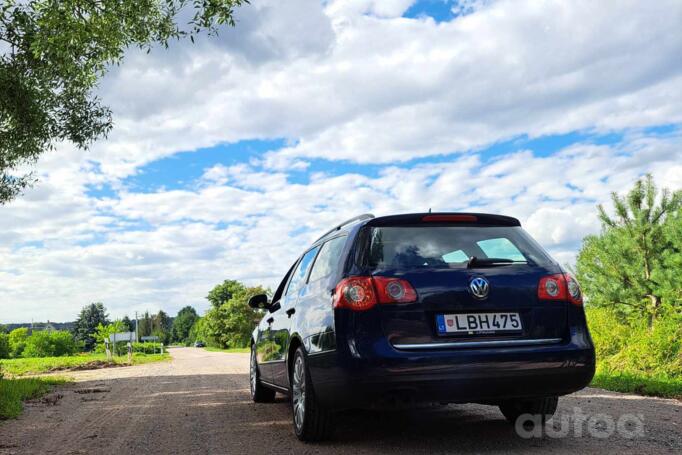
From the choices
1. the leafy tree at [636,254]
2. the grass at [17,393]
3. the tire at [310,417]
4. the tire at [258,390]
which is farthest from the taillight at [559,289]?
the leafy tree at [636,254]

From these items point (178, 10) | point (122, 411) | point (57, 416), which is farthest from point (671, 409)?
point (178, 10)

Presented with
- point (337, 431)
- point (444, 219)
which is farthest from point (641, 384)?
point (444, 219)

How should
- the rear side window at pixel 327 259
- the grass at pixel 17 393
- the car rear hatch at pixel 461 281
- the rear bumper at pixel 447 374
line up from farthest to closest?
the grass at pixel 17 393 → the rear side window at pixel 327 259 → the car rear hatch at pixel 461 281 → the rear bumper at pixel 447 374

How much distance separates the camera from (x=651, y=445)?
485 cm

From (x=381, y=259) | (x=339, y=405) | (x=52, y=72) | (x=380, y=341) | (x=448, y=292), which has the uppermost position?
(x=52, y=72)

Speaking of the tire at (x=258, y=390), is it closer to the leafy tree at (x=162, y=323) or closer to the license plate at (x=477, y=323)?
the license plate at (x=477, y=323)

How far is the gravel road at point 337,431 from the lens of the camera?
504cm

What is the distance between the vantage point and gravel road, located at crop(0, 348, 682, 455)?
5043 mm

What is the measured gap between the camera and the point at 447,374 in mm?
4438

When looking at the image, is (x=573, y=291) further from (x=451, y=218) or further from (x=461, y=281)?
(x=451, y=218)

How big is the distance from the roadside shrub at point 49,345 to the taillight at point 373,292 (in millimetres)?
56445

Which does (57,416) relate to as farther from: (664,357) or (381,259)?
(664,357)

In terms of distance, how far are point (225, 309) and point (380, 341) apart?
74512 millimetres

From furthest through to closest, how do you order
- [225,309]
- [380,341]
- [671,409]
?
1. [225,309]
2. [671,409]
3. [380,341]
